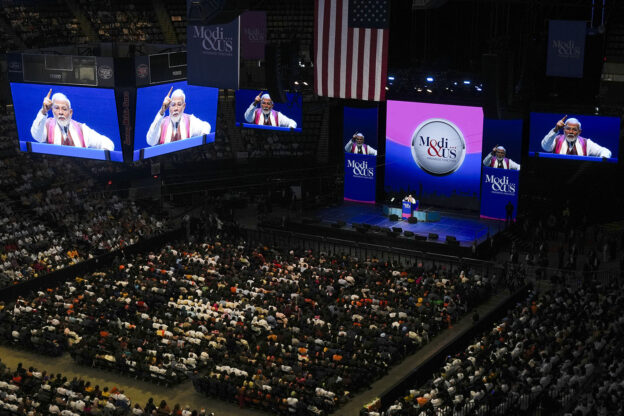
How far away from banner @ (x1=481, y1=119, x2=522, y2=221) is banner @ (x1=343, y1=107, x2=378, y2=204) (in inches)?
198

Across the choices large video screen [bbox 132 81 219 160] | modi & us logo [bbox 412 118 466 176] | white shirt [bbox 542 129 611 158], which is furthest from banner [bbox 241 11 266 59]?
white shirt [bbox 542 129 611 158]

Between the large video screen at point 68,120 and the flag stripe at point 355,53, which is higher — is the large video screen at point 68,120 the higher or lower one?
the lower one

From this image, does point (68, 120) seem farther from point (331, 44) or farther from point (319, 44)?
point (331, 44)

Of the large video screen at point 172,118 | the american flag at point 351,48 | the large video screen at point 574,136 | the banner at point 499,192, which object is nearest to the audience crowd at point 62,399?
the american flag at point 351,48

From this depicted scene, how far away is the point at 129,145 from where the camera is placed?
3075 cm

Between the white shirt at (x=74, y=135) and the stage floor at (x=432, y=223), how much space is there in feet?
34.7

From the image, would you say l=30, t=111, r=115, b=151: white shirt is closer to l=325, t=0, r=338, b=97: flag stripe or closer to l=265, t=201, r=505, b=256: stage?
l=265, t=201, r=505, b=256: stage

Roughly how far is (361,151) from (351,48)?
17830 millimetres

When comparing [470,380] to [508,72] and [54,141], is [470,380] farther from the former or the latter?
[54,141]

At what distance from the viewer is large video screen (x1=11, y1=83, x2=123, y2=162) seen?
30.6 metres

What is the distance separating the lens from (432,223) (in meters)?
37.7

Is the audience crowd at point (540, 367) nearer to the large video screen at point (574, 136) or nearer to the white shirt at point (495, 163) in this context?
the large video screen at point (574, 136)

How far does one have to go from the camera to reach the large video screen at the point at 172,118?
3056 centimetres

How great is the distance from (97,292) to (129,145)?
5149mm
